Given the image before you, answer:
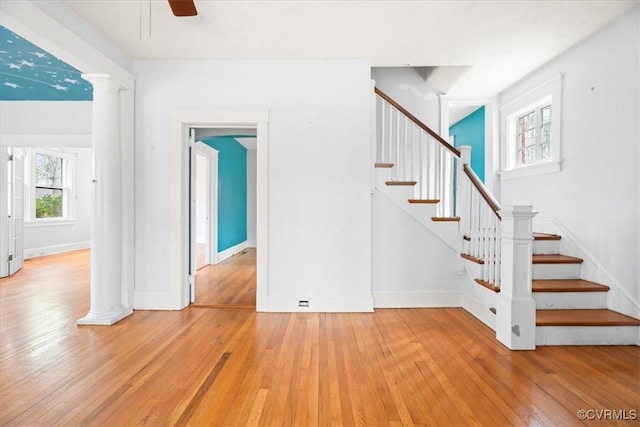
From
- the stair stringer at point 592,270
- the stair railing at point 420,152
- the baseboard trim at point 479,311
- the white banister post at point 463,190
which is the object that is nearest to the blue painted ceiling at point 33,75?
the stair railing at point 420,152

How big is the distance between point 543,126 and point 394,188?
2.09 m

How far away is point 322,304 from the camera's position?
352 cm

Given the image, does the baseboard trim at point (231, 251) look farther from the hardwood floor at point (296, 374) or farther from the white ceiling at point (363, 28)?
the white ceiling at point (363, 28)

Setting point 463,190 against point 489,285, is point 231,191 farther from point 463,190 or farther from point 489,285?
point 489,285

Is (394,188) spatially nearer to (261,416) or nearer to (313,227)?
(313,227)

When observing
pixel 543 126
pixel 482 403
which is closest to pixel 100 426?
pixel 482 403

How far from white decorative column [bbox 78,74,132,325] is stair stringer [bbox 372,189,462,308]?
2725mm

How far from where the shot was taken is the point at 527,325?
8.48 feet

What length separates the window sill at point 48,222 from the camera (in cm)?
697

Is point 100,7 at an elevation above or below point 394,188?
above

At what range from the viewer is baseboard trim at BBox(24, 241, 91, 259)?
6948 mm

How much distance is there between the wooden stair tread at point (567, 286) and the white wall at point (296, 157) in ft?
5.24

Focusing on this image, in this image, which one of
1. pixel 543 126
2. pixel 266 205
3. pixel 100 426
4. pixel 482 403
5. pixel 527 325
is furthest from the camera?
pixel 543 126

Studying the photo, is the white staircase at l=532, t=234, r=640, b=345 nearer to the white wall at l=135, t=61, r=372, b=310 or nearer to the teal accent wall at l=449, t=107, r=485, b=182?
the white wall at l=135, t=61, r=372, b=310
